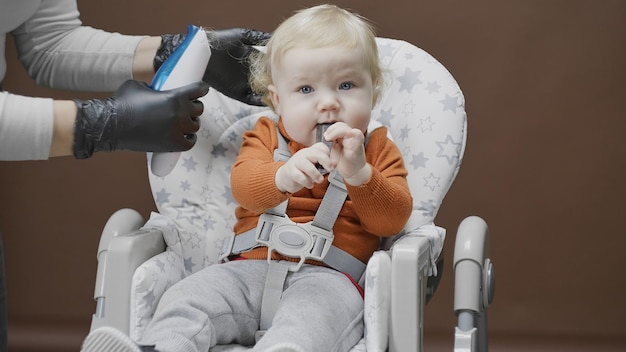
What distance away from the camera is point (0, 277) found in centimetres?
159

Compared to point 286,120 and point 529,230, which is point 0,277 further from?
point 529,230

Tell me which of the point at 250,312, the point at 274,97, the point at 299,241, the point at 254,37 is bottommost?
the point at 250,312

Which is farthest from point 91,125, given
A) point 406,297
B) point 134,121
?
point 406,297

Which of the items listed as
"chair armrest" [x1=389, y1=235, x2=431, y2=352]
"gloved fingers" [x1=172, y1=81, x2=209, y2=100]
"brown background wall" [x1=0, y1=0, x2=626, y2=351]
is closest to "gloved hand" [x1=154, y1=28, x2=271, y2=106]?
"gloved fingers" [x1=172, y1=81, x2=209, y2=100]

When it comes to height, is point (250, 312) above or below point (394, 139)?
below

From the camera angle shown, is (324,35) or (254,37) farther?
(254,37)

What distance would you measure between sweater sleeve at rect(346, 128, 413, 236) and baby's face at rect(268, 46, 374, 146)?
67 mm

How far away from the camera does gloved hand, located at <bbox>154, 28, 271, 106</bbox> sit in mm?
1735

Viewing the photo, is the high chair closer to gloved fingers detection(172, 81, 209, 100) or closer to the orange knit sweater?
the orange knit sweater

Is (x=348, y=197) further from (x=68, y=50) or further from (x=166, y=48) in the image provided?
(x=68, y=50)

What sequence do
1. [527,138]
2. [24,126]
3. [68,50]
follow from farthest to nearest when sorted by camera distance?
[527,138] < [68,50] < [24,126]

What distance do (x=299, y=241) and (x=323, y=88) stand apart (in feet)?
0.80

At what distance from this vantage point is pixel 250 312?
148 centimetres

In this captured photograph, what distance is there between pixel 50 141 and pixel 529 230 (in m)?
1.40
